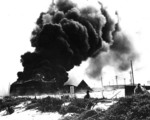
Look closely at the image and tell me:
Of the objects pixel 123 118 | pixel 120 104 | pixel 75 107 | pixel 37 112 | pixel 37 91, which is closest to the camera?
pixel 123 118

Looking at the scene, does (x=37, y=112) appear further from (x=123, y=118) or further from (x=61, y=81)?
(x=61, y=81)

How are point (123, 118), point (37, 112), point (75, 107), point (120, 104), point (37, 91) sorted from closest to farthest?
point (123, 118), point (120, 104), point (75, 107), point (37, 112), point (37, 91)

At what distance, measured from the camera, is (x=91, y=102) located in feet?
63.0

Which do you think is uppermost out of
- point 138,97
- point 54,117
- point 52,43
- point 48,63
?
point 52,43

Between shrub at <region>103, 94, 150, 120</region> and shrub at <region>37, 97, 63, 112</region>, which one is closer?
shrub at <region>103, 94, 150, 120</region>

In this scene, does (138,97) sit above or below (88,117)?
above

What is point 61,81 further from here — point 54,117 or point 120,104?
point 120,104

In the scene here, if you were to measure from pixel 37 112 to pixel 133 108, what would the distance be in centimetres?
1082

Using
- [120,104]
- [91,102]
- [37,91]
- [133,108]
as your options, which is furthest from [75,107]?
[37,91]

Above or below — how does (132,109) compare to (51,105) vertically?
above

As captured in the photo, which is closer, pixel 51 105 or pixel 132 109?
pixel 132 109

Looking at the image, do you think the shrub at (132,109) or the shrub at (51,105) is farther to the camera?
the shrub at (51,105)

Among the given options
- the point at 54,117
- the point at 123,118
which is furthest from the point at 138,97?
the point at 54,117

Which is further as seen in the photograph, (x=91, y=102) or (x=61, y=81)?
(x=61, y=81)
